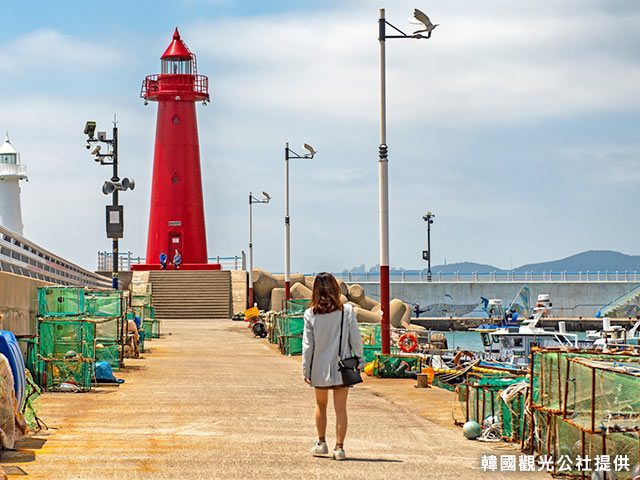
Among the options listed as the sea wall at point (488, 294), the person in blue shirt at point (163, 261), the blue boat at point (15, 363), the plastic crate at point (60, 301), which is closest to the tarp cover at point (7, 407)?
the blue boat at point (15, 363)

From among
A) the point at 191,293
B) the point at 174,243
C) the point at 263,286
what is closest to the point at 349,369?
the point at 191,293

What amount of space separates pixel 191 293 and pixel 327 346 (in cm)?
4418

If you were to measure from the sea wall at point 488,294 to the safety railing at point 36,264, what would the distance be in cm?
3602

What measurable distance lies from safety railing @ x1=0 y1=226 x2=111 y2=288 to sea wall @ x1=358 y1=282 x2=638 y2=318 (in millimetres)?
36022

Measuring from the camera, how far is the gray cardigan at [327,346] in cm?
956

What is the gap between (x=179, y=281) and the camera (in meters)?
54.2

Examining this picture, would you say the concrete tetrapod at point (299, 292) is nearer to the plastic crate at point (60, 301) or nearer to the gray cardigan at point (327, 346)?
the plastic crate at point (60, 301)

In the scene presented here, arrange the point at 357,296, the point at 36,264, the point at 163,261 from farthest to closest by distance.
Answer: the point at 357,296
the point at 163,261
the point at 36,264

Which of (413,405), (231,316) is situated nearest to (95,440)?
(413,405)

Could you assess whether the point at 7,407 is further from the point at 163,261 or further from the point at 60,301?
the point at 163,261

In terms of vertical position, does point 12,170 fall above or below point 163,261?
above

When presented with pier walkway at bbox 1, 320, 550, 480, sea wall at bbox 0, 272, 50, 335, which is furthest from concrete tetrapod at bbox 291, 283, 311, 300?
sea wall at bbox 0, 272, 50, 335

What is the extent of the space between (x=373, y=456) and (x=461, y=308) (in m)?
73.6

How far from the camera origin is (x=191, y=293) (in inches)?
2094
